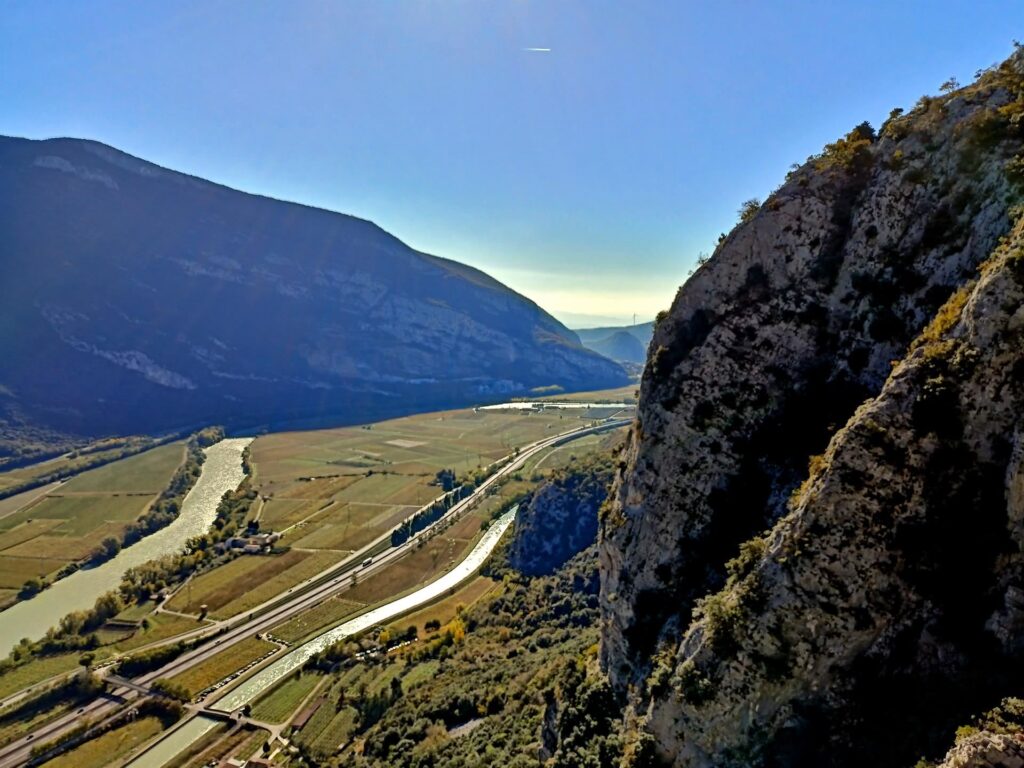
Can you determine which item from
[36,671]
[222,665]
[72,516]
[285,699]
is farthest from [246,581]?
[72,516]

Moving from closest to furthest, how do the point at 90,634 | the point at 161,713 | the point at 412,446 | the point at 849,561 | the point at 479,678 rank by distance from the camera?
the point at 849,561, the point at 479,678, the point at 161,713, the point at 90,634, the point at 412,446

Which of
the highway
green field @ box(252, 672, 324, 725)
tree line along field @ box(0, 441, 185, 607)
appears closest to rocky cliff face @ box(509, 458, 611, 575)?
the highway

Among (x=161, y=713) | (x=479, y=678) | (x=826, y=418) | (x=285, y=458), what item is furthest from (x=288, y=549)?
(x=826, y=418)

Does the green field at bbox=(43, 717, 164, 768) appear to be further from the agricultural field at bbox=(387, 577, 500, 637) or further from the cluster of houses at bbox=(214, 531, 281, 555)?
the cluster of houses at bbox=(214, 531, 281, 555)

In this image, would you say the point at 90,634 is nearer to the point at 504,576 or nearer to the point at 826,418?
the point at 504,576

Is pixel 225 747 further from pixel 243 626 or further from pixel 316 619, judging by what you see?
pixel 316 619
